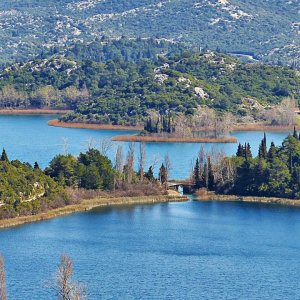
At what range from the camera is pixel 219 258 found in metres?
67.9

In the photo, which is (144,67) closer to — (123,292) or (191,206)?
(191,206)

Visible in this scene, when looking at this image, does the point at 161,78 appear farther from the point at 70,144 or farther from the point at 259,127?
the point at 70,144

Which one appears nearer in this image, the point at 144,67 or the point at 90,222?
the point at 90,222

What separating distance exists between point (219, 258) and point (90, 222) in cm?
1235

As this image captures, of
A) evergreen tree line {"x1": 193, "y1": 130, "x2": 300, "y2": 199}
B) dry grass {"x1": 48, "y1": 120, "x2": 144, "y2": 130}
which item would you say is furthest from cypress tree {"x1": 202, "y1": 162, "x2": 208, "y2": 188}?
dry grass {"x1": 48, "y1": 120, "x2": 144, "y2": 130}

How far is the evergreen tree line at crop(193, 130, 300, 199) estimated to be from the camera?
288 feet

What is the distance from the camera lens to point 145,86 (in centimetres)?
15838

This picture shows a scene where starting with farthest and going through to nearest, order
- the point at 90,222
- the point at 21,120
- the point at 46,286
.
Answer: the point at 21,120, the point at 90,222, the point at 46,286

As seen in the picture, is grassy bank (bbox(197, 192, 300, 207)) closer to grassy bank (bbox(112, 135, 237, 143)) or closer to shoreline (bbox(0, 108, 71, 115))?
grassy bank (bbox(112, 135, 237, 143))

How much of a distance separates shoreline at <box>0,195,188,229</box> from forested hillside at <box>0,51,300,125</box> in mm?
58989

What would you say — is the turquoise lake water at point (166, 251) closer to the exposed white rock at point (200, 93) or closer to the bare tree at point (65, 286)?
the bare tree at point (65, 286)

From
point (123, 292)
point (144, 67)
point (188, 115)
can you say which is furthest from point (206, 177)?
point (144, 67)

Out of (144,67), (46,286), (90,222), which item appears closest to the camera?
(46,286)

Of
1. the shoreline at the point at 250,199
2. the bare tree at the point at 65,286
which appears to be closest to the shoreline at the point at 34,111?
the shoreline at the point at 250,199
